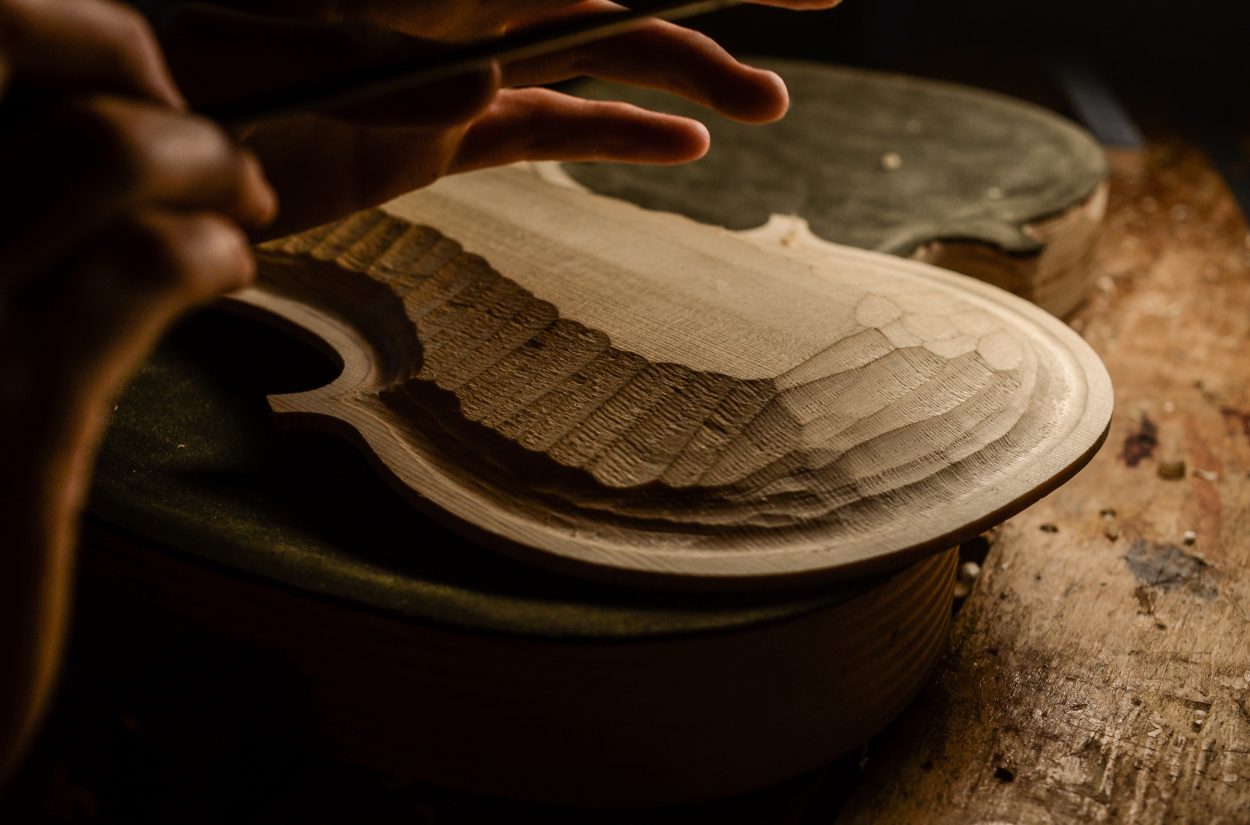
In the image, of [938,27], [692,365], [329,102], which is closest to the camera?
[329,102]

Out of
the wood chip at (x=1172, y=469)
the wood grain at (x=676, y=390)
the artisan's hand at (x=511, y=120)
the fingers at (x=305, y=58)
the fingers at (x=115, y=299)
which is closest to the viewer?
the fingers at (x=115, y=299)

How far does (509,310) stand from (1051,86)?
2.46 meters

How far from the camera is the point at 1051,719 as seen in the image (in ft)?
3.06

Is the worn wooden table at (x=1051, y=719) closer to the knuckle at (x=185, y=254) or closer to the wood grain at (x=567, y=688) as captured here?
the wood grain at (x=567, y=688)

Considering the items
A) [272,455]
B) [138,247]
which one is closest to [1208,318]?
[272,455]

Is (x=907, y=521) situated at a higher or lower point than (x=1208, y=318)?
higher

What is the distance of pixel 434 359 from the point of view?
989 millimetres

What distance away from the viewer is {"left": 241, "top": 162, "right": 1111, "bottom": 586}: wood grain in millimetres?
831

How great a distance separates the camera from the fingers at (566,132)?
1.08 m

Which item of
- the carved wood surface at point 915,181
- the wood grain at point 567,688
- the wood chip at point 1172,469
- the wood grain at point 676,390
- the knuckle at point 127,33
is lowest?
the wood chip at point 1172,469

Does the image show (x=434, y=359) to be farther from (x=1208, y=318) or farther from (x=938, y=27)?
(x=938, y=27)

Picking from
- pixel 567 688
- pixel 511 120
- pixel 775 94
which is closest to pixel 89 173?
pixel 567 688

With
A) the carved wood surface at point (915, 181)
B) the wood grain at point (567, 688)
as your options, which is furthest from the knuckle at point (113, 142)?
the carved wood surface at point (915, 181)

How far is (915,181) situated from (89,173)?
59.0 inches
